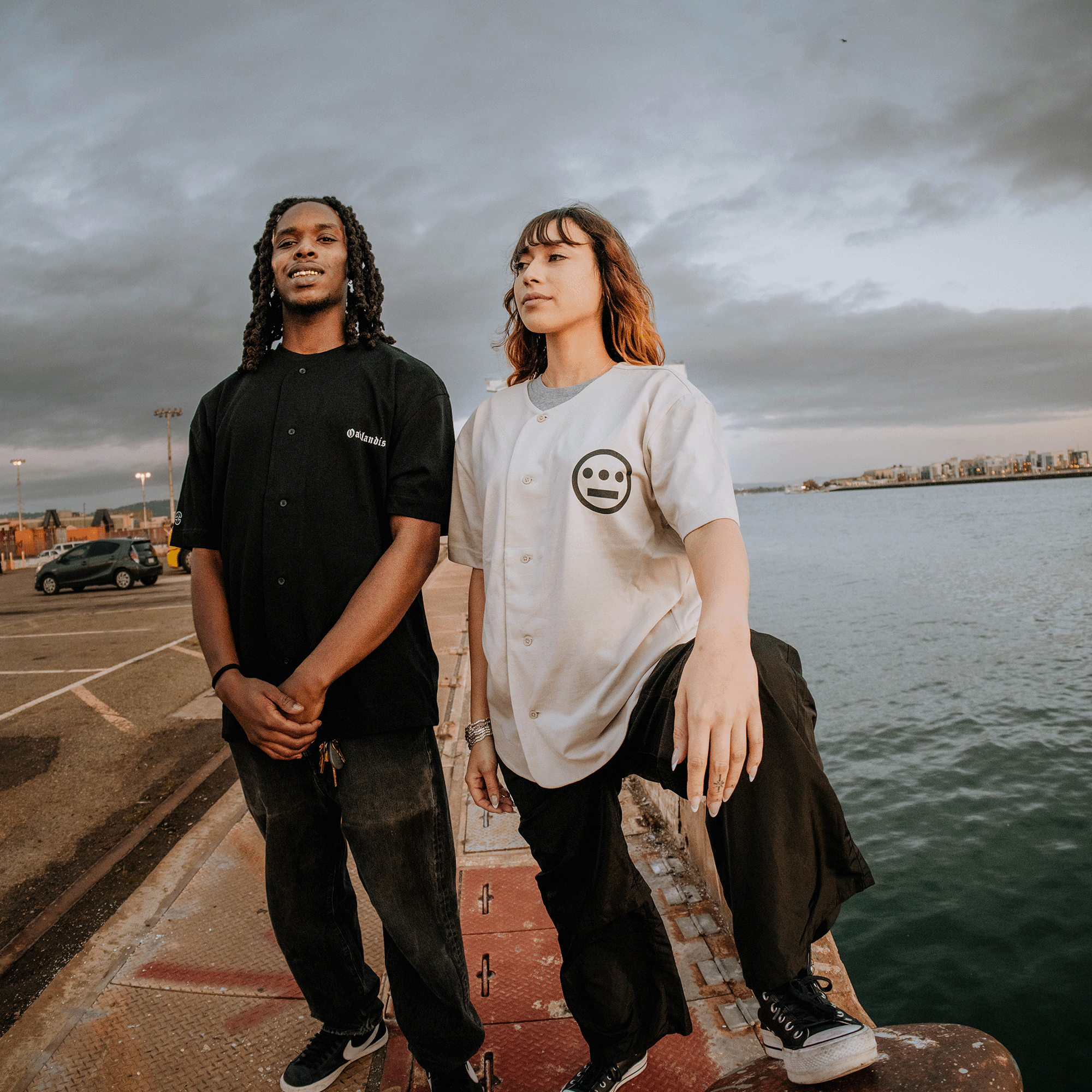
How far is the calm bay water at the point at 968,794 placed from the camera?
4.61 metres

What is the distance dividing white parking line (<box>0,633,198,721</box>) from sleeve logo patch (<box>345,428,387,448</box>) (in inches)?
214

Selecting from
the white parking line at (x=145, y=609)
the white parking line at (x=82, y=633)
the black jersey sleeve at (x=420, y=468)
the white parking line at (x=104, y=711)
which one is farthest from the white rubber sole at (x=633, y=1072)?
the white parking line at (x=145, y=609)

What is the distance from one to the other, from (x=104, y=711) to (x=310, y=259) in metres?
6.27

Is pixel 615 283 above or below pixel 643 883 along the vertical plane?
above

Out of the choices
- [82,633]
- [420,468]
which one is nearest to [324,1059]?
[420,468]

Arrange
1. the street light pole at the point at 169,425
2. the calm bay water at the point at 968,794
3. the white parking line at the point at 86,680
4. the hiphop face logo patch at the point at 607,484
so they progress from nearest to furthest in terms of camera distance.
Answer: the hiphop face logo patch at the point at 607,484
the calm bay water at the point at 968,794
the white parking line at the point at 86,680
the street light pole at the point at 169,425

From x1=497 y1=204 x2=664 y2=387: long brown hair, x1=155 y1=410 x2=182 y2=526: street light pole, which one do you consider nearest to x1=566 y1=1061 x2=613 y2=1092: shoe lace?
x1=497 y1=204 x2=664 y2=387: long brown hair

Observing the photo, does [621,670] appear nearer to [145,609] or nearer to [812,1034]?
[812,1034]

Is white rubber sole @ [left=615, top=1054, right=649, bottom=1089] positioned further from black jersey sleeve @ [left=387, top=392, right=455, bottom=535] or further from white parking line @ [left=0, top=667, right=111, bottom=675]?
white parking line @ [left=0, top=667, right=111, bottom=675]

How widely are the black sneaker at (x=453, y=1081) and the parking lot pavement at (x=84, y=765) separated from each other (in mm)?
1653

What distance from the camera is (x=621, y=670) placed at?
1.52m

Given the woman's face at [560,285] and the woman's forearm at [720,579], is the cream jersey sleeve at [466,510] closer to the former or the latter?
the woman's face at [560,285]

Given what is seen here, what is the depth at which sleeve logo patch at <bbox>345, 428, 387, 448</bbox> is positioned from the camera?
1844 mm

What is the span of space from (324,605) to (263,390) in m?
0.60
